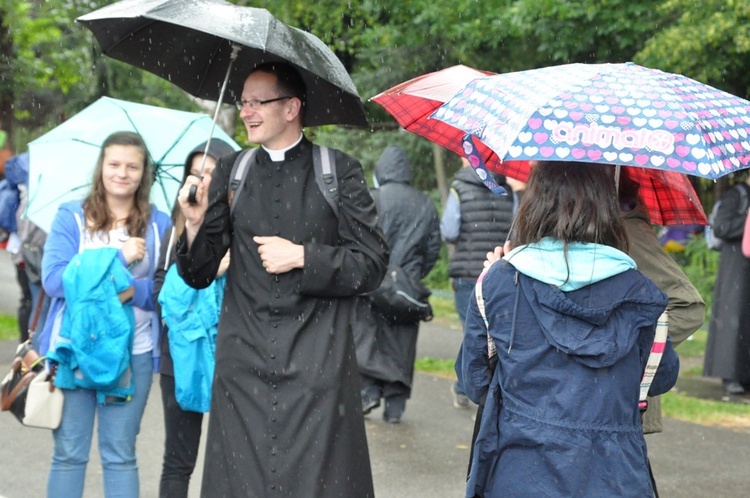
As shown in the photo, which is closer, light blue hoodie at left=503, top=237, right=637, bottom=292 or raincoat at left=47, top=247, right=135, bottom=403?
light blue hoodie at left=503, top=237, right=637, bottom=292

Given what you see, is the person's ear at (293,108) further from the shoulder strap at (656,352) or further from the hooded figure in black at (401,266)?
the hooded figure in black at (401,266)

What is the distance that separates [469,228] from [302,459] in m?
5.04

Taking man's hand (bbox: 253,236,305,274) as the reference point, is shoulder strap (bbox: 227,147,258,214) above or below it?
above

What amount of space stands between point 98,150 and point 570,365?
3.65 metres

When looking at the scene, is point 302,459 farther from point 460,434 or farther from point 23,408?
point 460,434

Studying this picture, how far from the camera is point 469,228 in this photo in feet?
30.7

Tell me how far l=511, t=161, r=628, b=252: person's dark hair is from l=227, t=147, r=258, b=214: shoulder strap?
1355 millimetres

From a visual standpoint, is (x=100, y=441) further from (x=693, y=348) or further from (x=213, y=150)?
(x=693, y=348)

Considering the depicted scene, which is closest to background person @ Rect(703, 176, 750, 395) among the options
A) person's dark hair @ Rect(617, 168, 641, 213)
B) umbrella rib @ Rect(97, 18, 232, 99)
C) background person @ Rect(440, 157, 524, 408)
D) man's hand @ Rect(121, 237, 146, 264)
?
background person @ Rect(440, 157, 524, 408)

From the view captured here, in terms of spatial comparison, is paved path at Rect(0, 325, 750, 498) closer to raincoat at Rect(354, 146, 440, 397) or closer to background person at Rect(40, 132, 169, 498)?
raincoat at Rect(354, 146, 440, 397)

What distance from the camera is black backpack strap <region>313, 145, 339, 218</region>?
15.1 feet

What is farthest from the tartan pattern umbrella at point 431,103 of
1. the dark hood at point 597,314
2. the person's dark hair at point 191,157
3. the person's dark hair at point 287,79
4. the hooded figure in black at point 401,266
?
the hooded figure in black at point 401,266

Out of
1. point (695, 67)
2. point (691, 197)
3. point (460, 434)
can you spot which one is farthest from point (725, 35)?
point (691, 197)

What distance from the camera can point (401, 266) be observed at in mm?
9484
